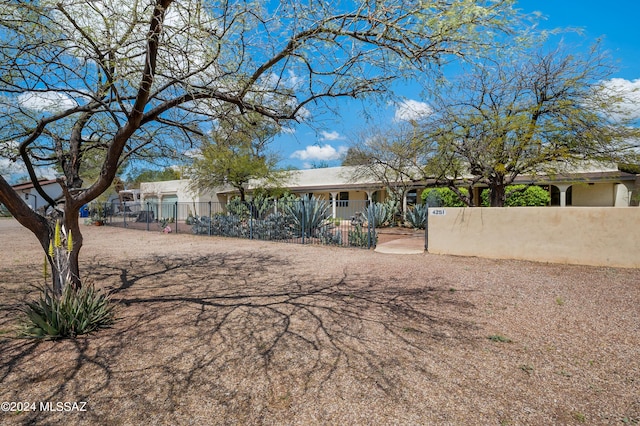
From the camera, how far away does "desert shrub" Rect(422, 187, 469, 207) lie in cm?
2134

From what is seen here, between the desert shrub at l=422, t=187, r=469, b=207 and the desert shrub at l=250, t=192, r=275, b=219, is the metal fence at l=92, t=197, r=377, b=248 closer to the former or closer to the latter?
the desert shrub at l=250, t=192, r=275, b=219

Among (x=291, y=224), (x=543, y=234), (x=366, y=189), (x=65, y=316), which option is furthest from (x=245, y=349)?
(x=366, y=189)

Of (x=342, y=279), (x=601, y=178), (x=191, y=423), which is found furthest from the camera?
(x=601, y=178)

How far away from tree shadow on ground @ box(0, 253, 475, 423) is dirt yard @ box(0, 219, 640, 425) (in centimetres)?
2

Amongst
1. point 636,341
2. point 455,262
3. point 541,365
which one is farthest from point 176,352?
point 455,262

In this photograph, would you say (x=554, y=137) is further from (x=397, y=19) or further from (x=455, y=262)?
(x=397, y=19)

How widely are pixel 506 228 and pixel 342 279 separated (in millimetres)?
5189

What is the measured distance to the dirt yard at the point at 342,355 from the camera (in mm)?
2703

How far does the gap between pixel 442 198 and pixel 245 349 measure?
20.0m

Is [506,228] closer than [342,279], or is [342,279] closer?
[342,279]

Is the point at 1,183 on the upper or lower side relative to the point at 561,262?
upper

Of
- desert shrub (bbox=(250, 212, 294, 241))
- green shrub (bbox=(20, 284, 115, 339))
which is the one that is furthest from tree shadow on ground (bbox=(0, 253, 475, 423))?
desert shrub (bbox=(250, 212, 294, 241))

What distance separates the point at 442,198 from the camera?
21.8 metres

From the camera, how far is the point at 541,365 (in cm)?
345
